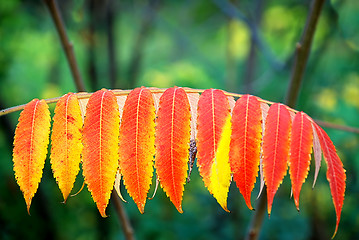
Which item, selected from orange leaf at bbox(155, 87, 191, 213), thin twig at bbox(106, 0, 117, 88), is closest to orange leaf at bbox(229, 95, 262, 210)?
orange leaf at bbox(155, 87, 191, 213)

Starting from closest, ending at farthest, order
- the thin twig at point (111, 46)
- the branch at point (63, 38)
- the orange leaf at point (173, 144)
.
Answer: the orange leaf at point (173, 144), the branch at point (63, 38), the thin twig at point (111, 46)

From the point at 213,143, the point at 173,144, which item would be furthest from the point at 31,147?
the point at 213,143

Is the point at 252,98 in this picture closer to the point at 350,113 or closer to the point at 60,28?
the point at 60,28

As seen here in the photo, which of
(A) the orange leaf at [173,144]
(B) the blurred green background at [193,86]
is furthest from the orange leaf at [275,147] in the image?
(B) the blurred green background at [193,86]

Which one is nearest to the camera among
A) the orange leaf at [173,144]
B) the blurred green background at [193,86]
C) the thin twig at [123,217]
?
the orange leaf at [173,144]

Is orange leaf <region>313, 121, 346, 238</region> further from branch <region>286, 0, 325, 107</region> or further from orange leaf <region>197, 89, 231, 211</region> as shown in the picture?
branch <region>286, 0, 325, 107</region>

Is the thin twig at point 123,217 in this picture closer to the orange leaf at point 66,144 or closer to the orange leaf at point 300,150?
the orange leaf at point 66,144

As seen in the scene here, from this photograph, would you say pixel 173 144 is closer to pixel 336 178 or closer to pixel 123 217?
pixel 336 178
